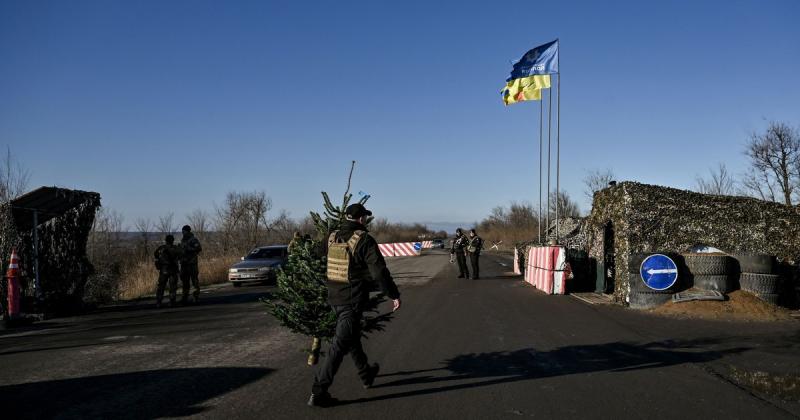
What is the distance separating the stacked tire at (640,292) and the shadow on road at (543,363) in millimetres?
3517

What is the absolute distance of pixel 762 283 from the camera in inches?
477

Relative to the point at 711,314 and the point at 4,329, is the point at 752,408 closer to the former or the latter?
the point at 711,314

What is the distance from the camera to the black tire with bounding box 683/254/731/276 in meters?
12.2

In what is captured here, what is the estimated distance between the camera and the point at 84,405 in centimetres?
590

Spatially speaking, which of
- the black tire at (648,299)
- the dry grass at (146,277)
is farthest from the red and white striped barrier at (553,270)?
the dry grass at (146,277)

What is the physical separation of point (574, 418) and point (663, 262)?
817cm

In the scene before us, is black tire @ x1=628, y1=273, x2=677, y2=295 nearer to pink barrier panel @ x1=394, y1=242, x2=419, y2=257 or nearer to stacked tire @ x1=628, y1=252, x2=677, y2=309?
stacked tire @ x1=628, y1=252, x2=677, y2=309

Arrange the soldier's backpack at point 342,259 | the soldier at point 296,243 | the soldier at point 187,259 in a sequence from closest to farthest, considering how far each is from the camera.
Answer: the soldier's backpack at point 342,259
the soldier at point 296,243
the soldier at point 187,259

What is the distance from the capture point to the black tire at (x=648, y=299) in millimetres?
12578

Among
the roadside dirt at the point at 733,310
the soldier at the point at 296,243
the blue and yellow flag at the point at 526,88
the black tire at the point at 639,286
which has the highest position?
the blue and yellow flag at the point at 526,88

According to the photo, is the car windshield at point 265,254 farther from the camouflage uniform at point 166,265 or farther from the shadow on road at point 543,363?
the shadow on road at point 543,363

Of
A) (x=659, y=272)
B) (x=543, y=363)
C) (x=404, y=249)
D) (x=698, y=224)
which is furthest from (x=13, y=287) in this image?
(x=404, y=249)

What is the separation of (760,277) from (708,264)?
989 millimetres

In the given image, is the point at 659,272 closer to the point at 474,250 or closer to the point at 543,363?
the point at 543,363
